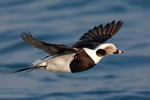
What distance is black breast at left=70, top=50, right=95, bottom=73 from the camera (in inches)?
359

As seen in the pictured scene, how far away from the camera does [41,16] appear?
16203 millimetres

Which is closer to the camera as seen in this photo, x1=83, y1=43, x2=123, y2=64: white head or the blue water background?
x1=83, y1=43, x2=123, y2=64: white head

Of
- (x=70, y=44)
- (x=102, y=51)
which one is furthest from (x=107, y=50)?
(x=70, y=44)

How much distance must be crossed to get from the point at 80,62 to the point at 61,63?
0.75ft

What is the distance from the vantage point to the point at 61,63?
9133 mm

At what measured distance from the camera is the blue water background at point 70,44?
13320mm

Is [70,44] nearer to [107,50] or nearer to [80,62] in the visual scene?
[107,50]

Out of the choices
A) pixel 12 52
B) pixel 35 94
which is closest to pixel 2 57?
pixel 12 52

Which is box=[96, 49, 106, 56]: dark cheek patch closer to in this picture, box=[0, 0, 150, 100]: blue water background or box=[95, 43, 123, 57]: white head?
box=[95, 43, 123, 57]: white head

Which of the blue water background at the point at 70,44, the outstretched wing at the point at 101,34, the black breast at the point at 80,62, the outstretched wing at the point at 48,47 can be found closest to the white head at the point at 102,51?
the black breast at the point at 80,62

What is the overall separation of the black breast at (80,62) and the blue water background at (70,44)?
155 inches

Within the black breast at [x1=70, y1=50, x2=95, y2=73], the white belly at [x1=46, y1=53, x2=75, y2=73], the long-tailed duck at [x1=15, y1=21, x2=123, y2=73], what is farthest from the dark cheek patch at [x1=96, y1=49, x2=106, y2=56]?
the white belly at [x1=46, y1=53, x2=75, y2=73]

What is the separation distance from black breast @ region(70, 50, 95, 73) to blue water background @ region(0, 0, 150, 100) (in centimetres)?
394

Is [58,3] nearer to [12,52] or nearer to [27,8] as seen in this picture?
[27,8]
